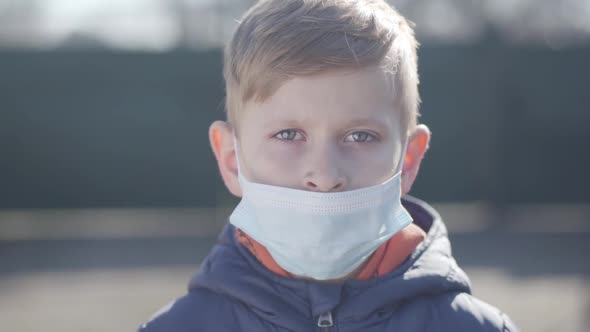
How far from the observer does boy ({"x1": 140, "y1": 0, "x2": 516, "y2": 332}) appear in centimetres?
194

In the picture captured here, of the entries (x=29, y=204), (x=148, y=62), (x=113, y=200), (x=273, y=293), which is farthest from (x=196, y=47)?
(x=273, y=293)

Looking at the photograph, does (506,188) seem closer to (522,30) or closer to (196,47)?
(522,30)

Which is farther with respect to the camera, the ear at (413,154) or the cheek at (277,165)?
the ear at (413,154)

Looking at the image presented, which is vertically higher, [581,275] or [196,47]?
[196,47]

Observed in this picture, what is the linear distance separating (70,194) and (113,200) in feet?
1.76

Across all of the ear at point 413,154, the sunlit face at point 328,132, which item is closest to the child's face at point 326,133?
the sunlit face at point 328,132

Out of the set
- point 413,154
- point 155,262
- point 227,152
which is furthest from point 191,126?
point 413,154

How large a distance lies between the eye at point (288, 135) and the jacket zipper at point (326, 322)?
45 centimetres

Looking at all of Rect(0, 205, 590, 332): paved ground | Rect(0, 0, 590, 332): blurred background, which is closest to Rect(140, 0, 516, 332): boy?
Rect(0, 205, 590, 332): paved ground

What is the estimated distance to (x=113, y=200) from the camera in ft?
32.5

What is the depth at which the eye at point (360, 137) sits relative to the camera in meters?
1.96

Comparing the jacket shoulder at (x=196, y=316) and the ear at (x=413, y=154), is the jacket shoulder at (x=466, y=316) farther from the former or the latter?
the jacket shoulder at (x=196, y=316)

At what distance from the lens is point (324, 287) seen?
2.01 metres

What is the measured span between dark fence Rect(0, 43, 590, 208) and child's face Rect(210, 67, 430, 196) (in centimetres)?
764
